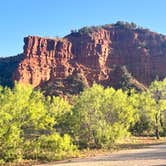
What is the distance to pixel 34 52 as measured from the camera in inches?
7446

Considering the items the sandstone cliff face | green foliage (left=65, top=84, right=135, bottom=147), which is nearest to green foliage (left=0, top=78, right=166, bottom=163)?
green foliage (left=65, top=84, right=135, bottom=147)

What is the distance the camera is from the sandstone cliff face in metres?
177

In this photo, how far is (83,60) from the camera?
190 m

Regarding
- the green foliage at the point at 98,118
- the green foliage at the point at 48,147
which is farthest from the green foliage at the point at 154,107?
the green foliage at the point at 48,147

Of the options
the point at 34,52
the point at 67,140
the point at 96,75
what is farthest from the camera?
the point at 34,52

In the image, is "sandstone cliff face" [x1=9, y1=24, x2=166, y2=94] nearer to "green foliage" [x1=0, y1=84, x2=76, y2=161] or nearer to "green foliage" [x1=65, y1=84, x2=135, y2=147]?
"green foliage" [x1=65, y1=84, x2=135, y2=147]

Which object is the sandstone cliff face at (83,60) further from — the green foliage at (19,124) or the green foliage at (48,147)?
the green foliage at (19,124)

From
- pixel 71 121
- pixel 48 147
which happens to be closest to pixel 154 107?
pixel 71 121

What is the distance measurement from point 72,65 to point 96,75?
48.2 ft

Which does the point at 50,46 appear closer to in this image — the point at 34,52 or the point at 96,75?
the point at 34,52

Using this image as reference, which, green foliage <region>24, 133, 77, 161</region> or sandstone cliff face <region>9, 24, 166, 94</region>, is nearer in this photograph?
green foliage <region>24, 133, 77, 161</region>

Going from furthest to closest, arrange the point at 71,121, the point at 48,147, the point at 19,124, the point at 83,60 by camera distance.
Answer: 1. the point at 83,60
2. the point at 71,121
3. the point at 48,147
4. the point at 19,124

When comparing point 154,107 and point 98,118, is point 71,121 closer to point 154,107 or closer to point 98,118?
point 98,118

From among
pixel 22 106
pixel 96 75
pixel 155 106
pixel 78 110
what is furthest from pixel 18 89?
pixel 96 75
